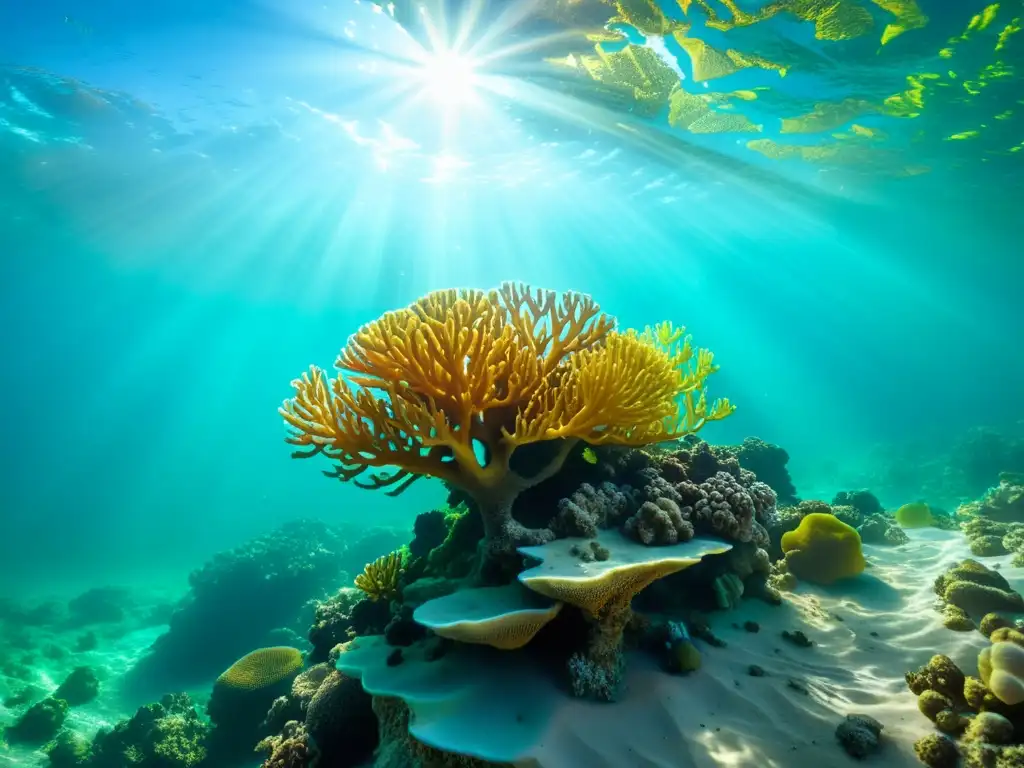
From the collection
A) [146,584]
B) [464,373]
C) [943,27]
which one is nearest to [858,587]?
[464,373]

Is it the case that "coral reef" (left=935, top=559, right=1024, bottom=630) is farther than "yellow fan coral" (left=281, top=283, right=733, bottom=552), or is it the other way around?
"coral reef" (left=935, top=559, right=1024, bottom=630)

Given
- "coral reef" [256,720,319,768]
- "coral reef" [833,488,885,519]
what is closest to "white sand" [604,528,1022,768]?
"coral reef" [256,720,319,768]

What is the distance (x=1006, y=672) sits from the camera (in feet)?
10.7

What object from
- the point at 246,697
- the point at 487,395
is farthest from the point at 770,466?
the point at 246,697

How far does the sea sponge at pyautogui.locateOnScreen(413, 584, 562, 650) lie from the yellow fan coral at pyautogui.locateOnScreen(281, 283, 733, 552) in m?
0.52

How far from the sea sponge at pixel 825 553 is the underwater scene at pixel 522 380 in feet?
0.17

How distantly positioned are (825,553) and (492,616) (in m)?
5.27

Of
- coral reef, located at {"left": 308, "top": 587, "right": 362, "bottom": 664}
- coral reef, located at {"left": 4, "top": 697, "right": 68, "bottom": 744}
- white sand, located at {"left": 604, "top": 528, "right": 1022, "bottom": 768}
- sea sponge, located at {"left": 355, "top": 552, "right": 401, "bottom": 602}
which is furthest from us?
coral reef, located at {"left": 4, "top": 697, "right": 68, "bottom": 744}

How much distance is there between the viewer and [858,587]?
6.08 meters

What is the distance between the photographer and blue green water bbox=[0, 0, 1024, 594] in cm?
1817

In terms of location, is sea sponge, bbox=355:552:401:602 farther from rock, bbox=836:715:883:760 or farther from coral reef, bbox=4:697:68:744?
coral reef, bbox=4:697:68:744

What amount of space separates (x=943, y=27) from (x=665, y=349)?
1562 cm

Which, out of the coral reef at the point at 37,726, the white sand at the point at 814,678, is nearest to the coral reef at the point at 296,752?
the white sand at the point at 814,678

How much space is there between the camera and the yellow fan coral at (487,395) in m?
3.72
